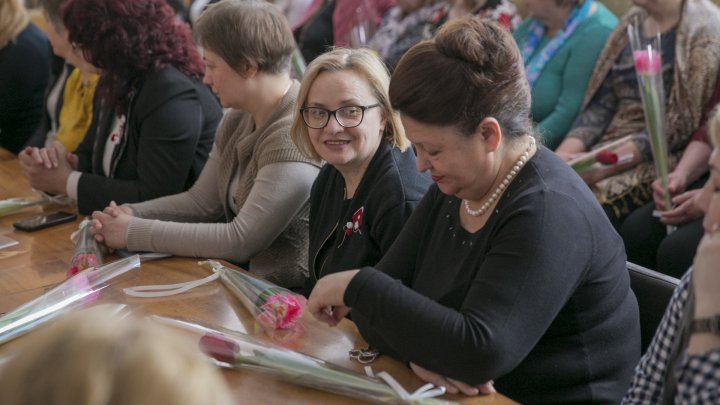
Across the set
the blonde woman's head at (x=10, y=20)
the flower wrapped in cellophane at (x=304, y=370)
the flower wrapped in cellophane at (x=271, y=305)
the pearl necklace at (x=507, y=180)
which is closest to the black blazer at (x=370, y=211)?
the flower wrapped in cellophane at (x=271, y=305)

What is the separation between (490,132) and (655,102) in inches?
55.4

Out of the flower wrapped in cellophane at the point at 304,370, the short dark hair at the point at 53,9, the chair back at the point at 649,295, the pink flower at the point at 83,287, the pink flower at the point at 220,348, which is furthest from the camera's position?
the short dark hair at the point at 53,9

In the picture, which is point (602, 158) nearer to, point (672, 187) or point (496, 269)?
point (672, 187)

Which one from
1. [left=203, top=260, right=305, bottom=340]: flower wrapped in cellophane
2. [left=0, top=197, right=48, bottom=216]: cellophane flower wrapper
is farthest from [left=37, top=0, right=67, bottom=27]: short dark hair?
[left=203, top=260, right=305, bottom=340]: flower wrapped in cellophane

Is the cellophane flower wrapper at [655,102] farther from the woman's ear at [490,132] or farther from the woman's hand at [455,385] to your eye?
the woman's hand at [455,385]

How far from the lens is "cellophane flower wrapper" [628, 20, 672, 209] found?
296 cm

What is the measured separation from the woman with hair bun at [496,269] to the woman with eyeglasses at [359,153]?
350 millimetres

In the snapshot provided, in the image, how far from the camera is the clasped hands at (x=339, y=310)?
1620 mm

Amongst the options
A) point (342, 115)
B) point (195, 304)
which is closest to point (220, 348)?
point (195, 304)

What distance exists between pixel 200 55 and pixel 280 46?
1.71ft

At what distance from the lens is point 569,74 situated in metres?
3.63

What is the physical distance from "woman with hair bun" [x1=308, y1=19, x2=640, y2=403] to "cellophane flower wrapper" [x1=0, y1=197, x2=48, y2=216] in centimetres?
145

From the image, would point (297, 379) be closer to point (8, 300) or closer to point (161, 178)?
point (8, 300)

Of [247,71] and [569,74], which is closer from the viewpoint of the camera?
[247,71]
